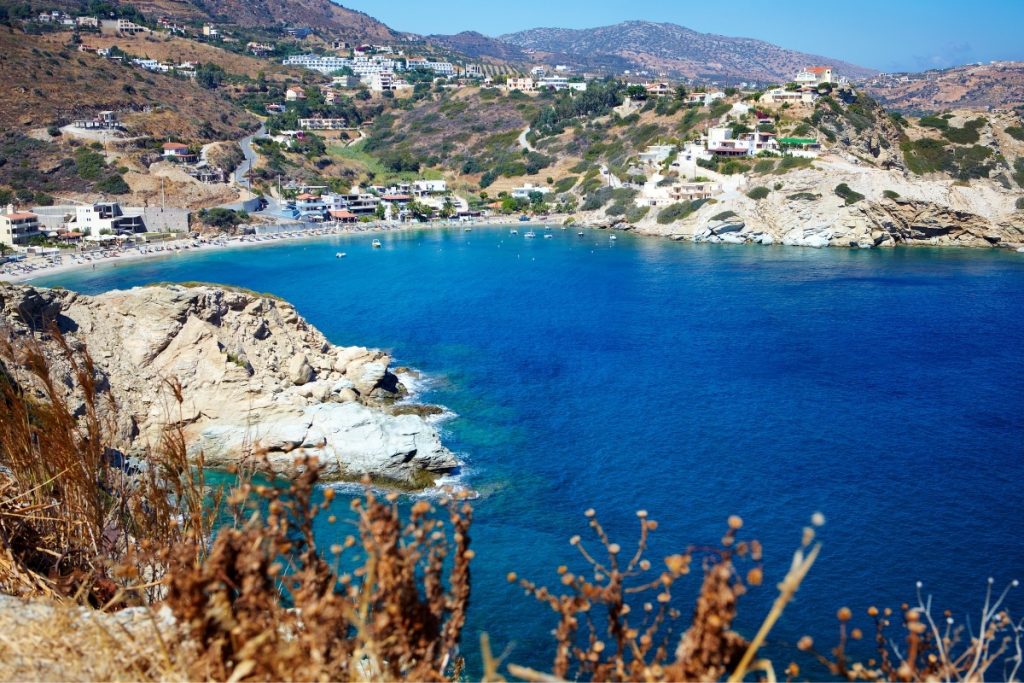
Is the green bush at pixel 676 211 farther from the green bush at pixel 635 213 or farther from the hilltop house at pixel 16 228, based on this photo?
the hilltop house at pixel 16 228

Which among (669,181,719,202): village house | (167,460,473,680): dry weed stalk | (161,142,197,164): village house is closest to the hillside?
(669,181,719,202): village house

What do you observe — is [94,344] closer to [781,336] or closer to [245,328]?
[245,328]

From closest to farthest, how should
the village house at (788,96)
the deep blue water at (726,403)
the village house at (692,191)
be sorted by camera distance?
the deep blue water at (726,403), the village house at (692,191), the village house at (788,96)

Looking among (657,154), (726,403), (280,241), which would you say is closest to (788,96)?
(657,154)

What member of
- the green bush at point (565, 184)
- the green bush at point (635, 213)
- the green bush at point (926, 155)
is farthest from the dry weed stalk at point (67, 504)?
the green bush at point (565, 184)

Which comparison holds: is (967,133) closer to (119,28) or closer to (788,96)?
(788,96)

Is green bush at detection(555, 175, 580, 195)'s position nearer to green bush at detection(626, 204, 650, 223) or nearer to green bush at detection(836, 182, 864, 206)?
green bush at detection(626, 204, 650, 223)
